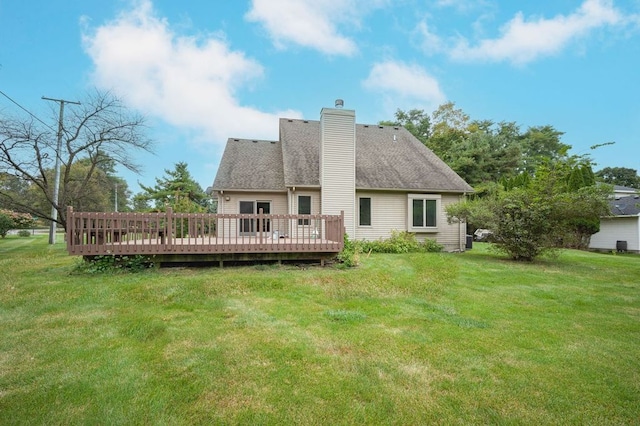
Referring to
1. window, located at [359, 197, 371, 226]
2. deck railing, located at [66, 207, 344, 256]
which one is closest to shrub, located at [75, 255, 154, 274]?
deck railing, located at [66, 207, 344, 256]

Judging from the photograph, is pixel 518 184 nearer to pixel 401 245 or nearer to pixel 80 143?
pixel 401 245

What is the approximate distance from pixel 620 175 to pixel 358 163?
4708 centimetres

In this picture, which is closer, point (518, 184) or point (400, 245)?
point (400, 245)

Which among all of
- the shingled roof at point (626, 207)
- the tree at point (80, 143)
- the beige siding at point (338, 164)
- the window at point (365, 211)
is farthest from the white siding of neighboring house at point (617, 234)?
the tree at point (80, 143)

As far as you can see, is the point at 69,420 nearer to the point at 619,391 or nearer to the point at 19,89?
the point at 619,391

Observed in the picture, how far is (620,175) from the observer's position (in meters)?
41.7

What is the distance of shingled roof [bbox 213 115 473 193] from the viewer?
12422 mm

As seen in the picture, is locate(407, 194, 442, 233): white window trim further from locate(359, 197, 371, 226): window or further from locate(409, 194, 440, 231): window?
locate(359, 197, 371, 226): window

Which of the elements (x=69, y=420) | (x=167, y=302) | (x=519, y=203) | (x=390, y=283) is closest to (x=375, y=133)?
(x=519, y=203)

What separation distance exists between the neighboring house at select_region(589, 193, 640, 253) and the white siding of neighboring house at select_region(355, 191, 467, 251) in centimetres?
917

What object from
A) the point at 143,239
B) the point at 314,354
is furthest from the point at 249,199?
the point at 314,354

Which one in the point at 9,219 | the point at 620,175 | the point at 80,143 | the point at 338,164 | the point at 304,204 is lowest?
the point at 9,219

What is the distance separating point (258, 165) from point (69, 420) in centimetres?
1205

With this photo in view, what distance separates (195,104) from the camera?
17.0 metres
